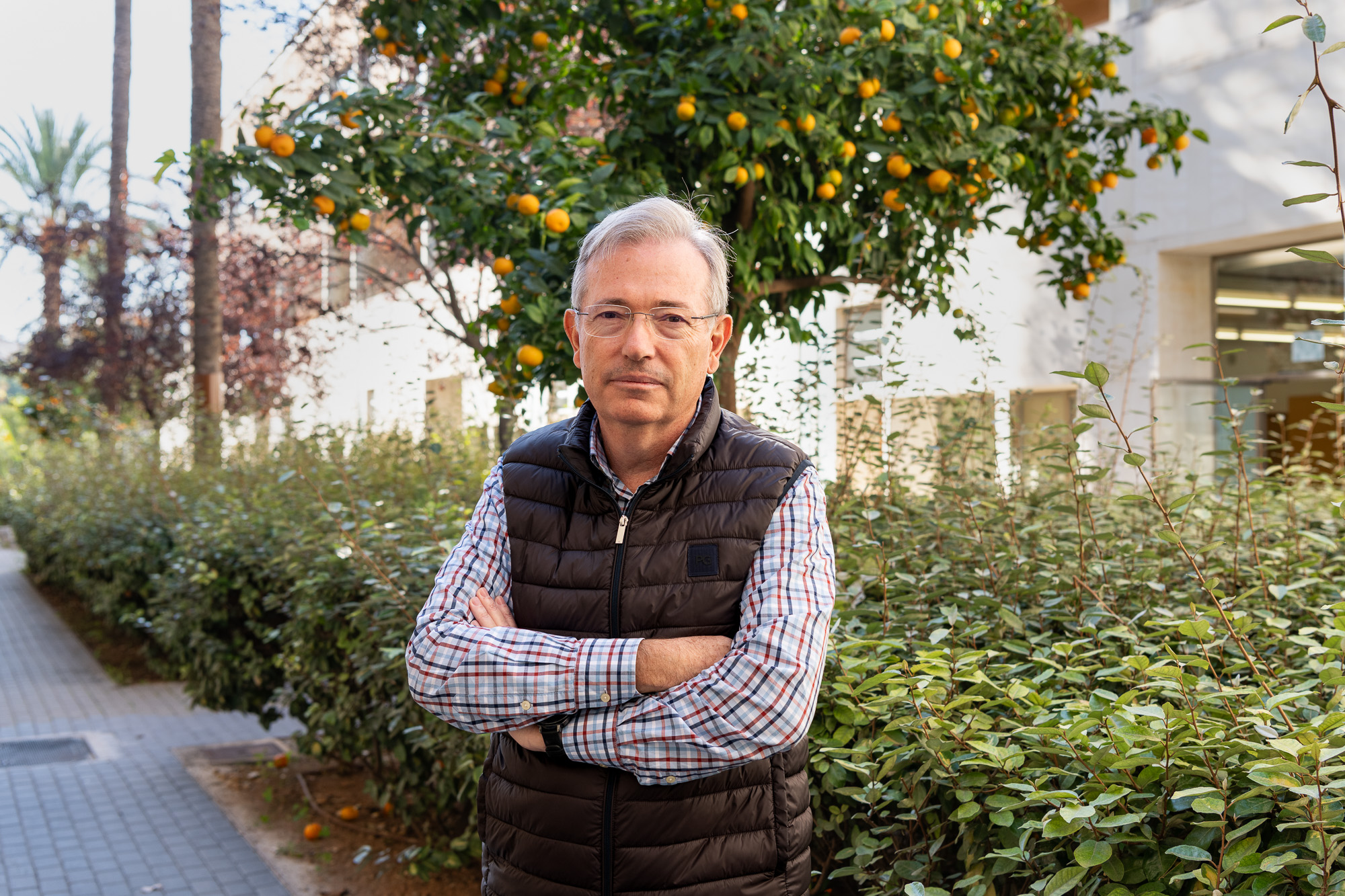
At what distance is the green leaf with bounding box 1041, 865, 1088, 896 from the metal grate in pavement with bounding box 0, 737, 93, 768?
21.2 ft

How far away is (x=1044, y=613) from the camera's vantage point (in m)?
2.79

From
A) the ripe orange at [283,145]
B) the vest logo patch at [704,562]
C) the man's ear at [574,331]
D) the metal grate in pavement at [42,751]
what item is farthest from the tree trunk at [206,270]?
the vest logo patch at [704,562]

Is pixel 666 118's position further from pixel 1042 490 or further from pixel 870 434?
pixel 1042 490

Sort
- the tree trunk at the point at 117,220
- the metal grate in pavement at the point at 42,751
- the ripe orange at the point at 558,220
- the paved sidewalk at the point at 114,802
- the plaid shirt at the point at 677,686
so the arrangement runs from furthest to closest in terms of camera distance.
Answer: the tree trunk at the point at 117,220 < the metal grate in pavement at the point at 42,751 < the paved sidewalk at the point at 114,802 < the ripe orange at the point at 558,220 < the plaid shirt at the point at 677,686

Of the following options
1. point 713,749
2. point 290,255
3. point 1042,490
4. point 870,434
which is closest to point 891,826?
point 713,749

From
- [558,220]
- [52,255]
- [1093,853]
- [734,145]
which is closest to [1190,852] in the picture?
[1093,853]

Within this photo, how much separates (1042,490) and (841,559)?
61.1 inches

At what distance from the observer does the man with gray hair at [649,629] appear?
184 centimetres

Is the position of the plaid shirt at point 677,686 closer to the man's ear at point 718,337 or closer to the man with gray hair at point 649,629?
the man with gray hair at point 649,629

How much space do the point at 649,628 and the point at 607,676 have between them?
134 mm

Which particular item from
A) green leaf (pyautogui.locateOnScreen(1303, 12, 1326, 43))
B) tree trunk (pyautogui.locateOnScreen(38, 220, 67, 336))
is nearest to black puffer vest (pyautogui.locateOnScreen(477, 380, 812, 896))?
green leaf (pyautogui.locateOnScreen(1303, 12, 1326, 43))

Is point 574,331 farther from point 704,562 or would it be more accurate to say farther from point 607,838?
point 607,838

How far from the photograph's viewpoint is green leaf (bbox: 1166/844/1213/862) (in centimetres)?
149

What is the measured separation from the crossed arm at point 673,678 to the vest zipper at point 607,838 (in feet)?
0.18
